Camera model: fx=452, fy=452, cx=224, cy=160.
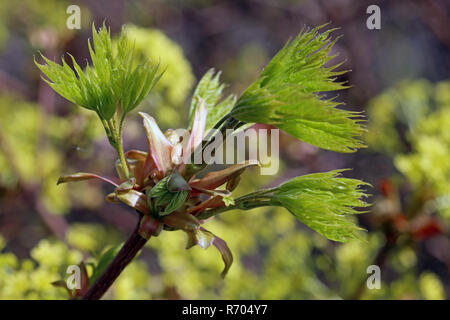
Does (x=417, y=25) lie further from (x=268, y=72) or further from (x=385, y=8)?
(x=268, y=72)

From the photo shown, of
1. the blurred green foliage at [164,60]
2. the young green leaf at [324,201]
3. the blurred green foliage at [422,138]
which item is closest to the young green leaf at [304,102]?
the young green leaf at [324,201]

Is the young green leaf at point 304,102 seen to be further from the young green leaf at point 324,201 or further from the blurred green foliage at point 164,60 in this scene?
the blurred green foliage at point 164,60

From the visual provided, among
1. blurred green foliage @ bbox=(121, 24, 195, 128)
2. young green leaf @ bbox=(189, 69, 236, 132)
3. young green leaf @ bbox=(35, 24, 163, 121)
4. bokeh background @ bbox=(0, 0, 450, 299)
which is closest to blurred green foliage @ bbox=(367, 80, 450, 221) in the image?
bokeh background @ bbox=(0, 0, 450, 299)

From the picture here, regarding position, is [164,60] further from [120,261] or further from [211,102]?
[120,261]

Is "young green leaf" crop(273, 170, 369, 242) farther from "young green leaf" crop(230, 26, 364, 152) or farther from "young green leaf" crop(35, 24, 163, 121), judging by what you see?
"young green leaf" crop(35, 24, 163, 121)
